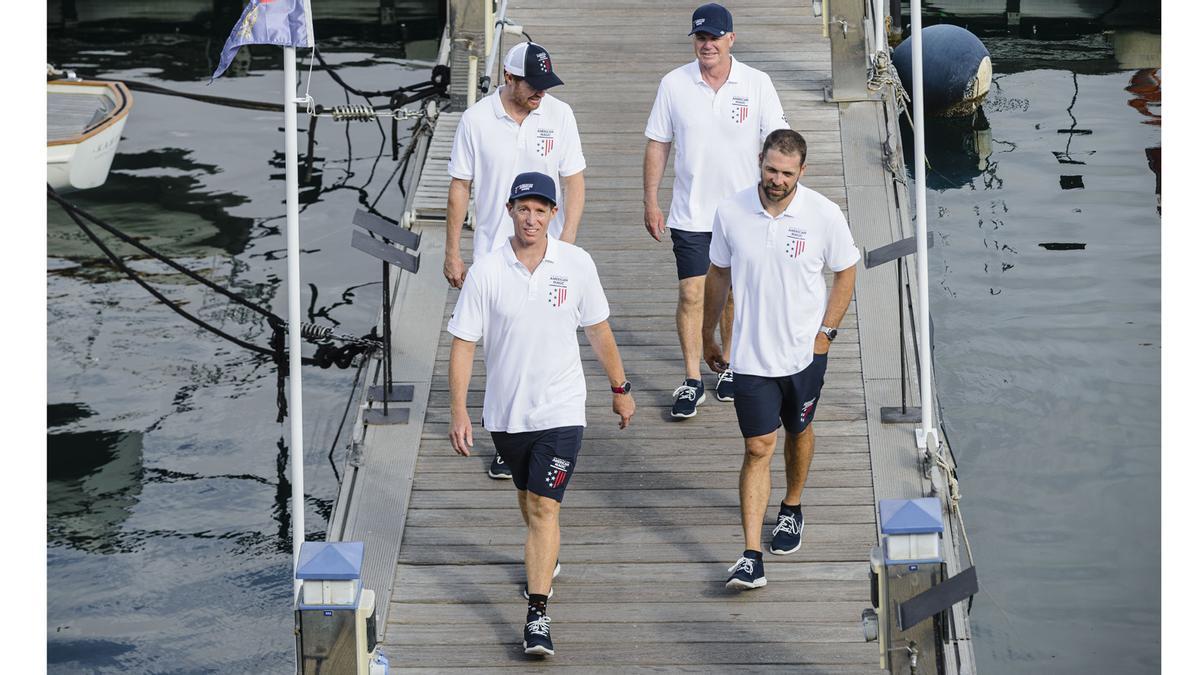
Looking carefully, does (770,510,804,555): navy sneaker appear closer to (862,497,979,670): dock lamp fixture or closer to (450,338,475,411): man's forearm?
(862,497,979,670): dock lamp fixture


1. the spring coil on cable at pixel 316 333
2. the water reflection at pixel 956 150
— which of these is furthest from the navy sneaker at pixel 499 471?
the water reflection at pixel 956 150

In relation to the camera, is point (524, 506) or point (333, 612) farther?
point (524, 506)

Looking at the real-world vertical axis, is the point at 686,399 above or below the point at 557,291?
below

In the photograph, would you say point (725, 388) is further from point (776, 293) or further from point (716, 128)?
→ point (776, 293)

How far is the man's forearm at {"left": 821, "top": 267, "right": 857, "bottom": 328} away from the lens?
7.21 meters

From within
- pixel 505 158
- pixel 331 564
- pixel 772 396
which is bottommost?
pixel 331 564

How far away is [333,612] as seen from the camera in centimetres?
627

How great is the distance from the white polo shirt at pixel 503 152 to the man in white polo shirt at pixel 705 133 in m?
0.52

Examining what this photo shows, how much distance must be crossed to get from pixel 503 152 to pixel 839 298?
76.6 inches

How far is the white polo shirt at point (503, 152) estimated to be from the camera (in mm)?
8039

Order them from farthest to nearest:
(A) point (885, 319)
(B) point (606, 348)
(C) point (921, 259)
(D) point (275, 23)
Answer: (A) point (885, 319) → (C) point (921, 259) → (B) point (606, 348) → (D) point (275, 23)

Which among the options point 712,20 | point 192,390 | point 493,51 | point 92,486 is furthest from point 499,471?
point 192,390

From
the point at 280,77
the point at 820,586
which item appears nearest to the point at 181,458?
the point at 820,586

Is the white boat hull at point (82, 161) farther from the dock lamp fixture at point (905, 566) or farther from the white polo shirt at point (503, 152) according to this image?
the dock lamp fixture at point (905, 566)
